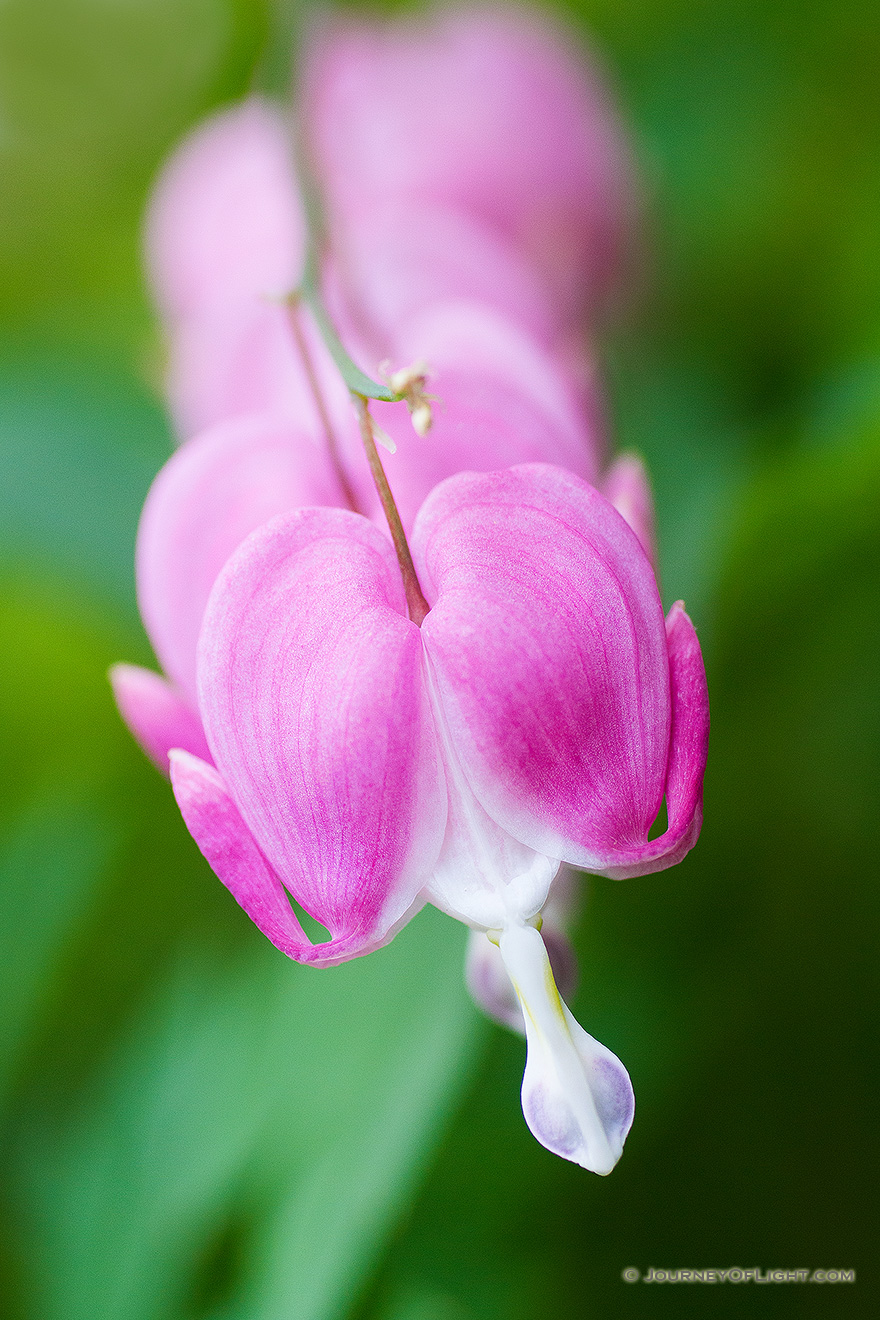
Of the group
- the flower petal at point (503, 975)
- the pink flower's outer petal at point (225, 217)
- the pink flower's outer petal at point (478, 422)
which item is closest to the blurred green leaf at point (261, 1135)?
the flower petal at point (503, 975)

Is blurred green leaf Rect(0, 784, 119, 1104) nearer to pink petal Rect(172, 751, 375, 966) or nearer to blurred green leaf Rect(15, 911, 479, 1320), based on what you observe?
blurred green leaf Rect(15, 911, 479, 1320)

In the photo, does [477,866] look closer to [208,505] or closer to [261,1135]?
[208,505]

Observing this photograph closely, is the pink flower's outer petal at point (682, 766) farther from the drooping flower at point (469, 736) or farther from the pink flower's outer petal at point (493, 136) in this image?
the pink flower's outer petal at point (493, 136)

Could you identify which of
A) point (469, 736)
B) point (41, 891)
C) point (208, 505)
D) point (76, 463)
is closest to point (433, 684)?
point (469, 736)

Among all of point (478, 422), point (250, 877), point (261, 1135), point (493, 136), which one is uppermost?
point (493, 136)

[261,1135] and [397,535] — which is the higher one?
[397,535]

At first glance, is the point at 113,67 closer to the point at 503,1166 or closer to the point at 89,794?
the point at 89,794

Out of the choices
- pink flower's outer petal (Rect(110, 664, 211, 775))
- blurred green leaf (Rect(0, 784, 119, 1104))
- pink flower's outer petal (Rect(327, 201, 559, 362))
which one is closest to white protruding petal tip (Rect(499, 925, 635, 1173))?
pink flower's outer petal (Rect(110, 664, 211, 775))
